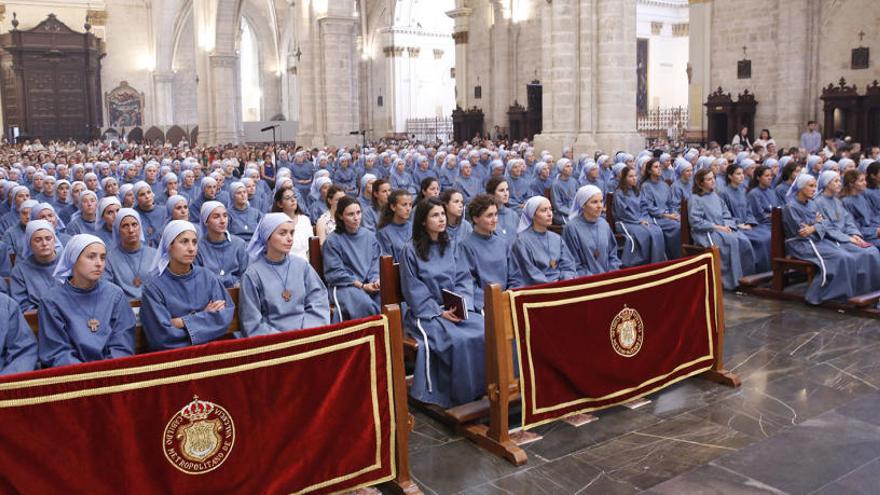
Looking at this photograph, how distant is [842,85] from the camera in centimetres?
1880

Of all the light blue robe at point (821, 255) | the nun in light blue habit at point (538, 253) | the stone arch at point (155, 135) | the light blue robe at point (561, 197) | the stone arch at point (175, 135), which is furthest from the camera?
the stone arch at point (155, 135)

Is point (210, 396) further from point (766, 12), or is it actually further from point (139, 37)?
point (139, 37)

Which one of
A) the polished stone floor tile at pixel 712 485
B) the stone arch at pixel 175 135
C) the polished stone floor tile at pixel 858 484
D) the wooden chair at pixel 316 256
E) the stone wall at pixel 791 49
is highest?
the stone wall at pixel 791 49

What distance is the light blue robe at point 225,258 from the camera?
7.29 meters

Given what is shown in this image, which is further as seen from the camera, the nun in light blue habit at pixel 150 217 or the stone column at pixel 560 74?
the stone column at pixel 560 74

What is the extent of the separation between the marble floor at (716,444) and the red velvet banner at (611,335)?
0.71ft

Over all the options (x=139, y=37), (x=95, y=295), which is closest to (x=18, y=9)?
(x=139, y=37)

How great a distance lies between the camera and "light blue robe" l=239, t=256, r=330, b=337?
18.0 ft

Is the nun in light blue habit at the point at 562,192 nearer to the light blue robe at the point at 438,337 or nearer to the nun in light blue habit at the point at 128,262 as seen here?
the light blue robe at the point at 438,337

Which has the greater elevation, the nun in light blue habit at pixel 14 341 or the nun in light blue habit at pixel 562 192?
the nun in light blue habit at pixel 562 192

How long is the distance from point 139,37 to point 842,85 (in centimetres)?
3368

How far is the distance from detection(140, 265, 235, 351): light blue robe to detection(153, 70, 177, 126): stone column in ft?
127

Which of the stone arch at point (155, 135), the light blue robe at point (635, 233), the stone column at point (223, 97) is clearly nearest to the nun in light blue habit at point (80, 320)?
the light blue robe at point (635, 233)

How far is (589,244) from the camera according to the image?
7.40 m
